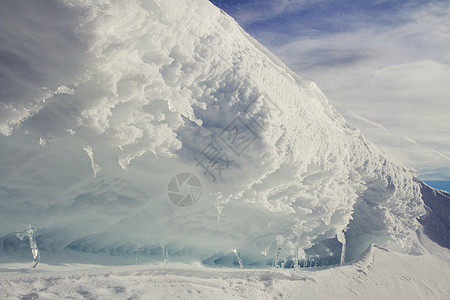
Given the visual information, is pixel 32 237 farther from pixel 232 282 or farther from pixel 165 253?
pixel 232 282

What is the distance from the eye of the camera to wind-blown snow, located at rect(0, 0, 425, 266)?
233 centimetres

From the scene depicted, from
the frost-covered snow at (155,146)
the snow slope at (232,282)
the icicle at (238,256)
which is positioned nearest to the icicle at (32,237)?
the frost-covered snow at (155,146)

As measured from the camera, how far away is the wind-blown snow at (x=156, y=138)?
2330mm

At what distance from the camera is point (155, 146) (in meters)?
3.21

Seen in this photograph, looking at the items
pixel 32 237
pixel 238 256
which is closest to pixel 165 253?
pixel 238 256

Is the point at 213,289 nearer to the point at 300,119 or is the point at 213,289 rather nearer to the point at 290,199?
the point at 290,199

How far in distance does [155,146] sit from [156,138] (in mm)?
96

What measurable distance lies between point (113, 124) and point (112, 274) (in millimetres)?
1199

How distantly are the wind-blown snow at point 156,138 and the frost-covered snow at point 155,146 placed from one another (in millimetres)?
13

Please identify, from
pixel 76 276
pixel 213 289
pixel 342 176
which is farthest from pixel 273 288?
pixel 342 176

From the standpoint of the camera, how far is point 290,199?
4.62 meters

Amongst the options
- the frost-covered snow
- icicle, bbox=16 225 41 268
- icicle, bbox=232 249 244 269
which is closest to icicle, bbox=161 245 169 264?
the frost-covered snow

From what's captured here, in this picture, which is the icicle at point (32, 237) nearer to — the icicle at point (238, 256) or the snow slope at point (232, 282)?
the snow slope at point (232, 282)

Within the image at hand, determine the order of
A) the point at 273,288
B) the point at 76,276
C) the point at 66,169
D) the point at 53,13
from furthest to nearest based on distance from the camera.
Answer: the point at 273,288 → the point at 66,169 → the point at 76,276 → the point at 53,13
